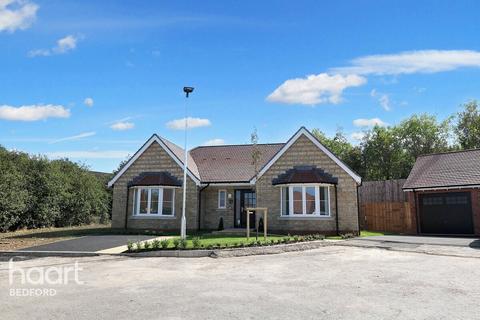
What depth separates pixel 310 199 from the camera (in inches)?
847

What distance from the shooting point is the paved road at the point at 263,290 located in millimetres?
6926

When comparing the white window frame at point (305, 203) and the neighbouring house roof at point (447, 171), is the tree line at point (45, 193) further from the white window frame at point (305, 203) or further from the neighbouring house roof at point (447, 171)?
the neighbouring house roof at point (447, 171)

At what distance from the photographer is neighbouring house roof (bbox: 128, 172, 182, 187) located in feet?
76.2

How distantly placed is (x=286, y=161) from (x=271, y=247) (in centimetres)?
807

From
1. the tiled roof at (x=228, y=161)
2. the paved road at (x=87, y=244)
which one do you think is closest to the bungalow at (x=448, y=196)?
the tiled roof at (x=228, y=161)

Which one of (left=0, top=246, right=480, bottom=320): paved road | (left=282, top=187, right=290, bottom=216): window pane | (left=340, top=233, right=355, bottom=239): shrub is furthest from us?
(left=282, top=187, right=290, bottom=216): window pane

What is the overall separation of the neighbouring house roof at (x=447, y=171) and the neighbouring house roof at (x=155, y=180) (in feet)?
47.5

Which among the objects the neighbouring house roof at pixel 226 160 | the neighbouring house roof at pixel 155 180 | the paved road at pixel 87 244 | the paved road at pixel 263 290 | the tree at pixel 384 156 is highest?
the tree at pixel 384 156

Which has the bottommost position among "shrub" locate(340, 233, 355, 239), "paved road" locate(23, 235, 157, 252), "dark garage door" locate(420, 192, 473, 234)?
"paved road" locate(23, 235, 157, 252)

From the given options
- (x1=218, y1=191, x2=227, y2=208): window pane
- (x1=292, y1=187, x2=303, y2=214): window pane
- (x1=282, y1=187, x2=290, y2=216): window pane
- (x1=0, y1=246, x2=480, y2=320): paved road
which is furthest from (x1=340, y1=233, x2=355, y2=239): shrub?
(x1=218, y1=191, x2=227, y2=208): window pane

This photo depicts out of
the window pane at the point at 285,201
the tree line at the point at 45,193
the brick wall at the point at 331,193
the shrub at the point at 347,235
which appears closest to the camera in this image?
the shrub at the point at 347,235

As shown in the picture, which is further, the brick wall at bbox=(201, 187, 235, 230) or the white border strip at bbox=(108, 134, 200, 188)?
Result: the white border strip at bbox=(108, 134, 200, 188)

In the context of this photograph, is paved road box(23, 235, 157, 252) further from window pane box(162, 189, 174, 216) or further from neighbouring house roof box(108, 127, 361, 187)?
neighbouring house roof box(108, 127, 361, 187)

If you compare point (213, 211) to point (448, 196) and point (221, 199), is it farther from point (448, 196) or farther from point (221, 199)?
point (448, 196)
